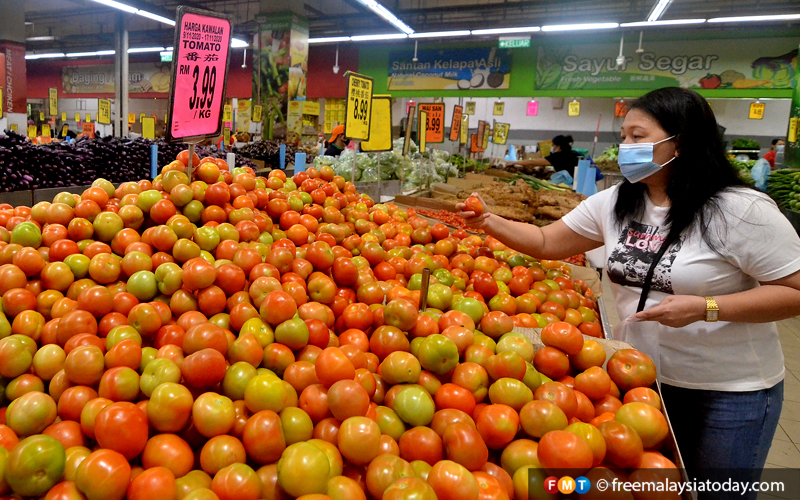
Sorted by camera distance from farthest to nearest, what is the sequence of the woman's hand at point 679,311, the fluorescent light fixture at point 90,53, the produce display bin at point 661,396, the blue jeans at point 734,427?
the fluorescent light fixture at point 90,53, the blue jeans at point 734,427, the woman's hand at point 679,311, the produce display bin at point 661,396

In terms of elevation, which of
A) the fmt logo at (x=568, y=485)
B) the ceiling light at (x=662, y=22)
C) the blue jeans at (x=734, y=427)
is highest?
the ceiling light at (x=662, y=22)

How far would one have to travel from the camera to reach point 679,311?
1554 millimetres

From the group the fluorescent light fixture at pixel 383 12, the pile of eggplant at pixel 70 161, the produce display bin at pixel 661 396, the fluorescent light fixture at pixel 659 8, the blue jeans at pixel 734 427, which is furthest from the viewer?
the fluorescent light fixture at pixel 383 12

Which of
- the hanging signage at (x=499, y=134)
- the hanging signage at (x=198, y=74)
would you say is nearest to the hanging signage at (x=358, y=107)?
the hanging signage at (x=198, y=74)

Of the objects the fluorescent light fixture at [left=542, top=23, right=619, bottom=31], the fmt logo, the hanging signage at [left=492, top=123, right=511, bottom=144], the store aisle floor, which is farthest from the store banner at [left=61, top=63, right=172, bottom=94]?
the fmt logo

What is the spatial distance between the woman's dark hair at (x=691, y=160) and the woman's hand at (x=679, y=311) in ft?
0.87

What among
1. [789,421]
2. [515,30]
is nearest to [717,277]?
[789,421]

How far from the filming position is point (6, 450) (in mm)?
1077

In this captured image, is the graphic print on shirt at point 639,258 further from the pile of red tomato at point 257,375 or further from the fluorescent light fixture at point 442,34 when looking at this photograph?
the fluorescent light fixture at point 442,34

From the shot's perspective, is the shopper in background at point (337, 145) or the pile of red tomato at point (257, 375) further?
the shopper in background at point (337, 145)

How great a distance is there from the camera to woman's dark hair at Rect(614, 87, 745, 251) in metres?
1.71

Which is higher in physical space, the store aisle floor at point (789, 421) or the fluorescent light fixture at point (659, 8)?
Result: the fluorescent light fixture at point (659, 8)

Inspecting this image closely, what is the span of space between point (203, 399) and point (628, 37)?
1427 cm

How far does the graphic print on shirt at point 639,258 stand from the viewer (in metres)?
1.73
